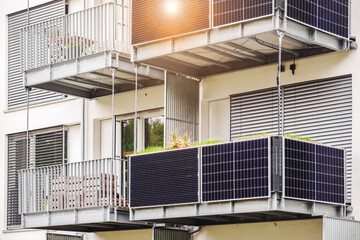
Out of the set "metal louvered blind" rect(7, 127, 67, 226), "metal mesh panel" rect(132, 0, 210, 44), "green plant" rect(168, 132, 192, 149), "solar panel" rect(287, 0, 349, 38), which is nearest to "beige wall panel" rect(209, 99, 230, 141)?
"green plant" rect(168, 132, 192, 149)

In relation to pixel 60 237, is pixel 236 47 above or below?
above

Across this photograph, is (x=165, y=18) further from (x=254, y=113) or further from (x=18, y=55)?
(x=18, y=55)

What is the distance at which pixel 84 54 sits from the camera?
2742 cm

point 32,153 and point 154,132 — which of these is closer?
point 154,132

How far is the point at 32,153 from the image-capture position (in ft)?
106

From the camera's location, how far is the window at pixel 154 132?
28.3 metres

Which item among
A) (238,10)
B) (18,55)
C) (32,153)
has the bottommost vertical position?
(32,153)

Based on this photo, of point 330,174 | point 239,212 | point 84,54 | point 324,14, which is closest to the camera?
point 239,212

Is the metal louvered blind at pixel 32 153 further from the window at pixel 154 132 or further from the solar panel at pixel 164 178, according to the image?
A: the solar panel at pixel 164 178

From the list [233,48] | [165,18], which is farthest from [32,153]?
[233,48]

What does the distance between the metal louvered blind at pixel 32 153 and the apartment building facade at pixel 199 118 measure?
112mm

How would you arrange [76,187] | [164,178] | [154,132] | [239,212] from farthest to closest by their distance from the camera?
[154,132]
[76,187]
[164,178]
[239,212]

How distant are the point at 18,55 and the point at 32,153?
10.4ft

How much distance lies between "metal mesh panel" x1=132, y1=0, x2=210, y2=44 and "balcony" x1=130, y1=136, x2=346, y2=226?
2.87 meters
